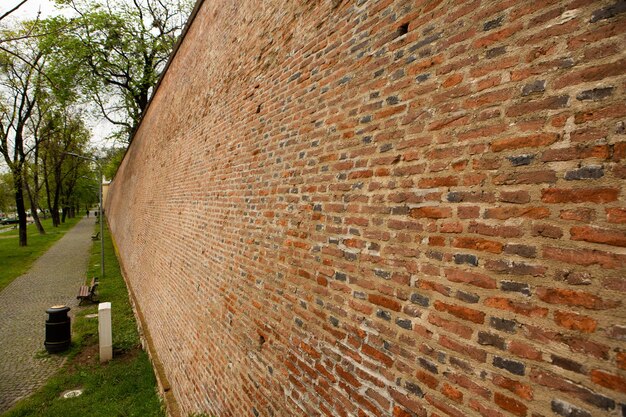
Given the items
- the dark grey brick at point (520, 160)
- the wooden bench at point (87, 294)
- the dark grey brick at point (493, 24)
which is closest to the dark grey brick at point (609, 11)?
the dark grey brick at point (493, 24)

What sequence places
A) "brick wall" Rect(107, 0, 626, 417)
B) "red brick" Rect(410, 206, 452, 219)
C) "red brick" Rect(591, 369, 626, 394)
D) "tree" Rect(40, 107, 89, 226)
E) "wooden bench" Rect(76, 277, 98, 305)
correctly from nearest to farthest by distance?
"red brick" Rect(591, 369, 626, 394), "brick wall" Rect(107, 0, 626, 417), "red brick" Rect(410, 206, 452, 219), "wooden bench" Rect(76, 277, 98, 305), "tree" Rect(40, 107, 89, 226)

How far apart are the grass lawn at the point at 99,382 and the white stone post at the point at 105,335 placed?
0.18 metres

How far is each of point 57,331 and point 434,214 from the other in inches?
363

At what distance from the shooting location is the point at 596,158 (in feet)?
3.83

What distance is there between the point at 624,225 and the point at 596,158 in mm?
234

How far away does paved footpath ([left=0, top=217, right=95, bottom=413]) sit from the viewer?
668 centimetres

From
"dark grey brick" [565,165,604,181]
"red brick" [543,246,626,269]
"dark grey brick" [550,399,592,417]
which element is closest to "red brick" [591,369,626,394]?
"dark grey brick" [550,399,592,417]

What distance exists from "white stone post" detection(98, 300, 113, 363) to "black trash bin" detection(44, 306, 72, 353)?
46.9 inches

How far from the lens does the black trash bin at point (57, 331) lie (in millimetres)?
7746

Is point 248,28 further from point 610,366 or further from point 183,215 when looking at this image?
point 610,366

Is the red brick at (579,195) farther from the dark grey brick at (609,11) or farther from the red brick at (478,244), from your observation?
the dark grey brick at (609,11)

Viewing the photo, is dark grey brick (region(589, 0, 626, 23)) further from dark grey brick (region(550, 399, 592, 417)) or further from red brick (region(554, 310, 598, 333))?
dark grey brick (region(550, 399, 592, 417))

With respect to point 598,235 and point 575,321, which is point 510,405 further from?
point 598,235

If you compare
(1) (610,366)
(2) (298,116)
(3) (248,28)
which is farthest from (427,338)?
(3) (248,28)
